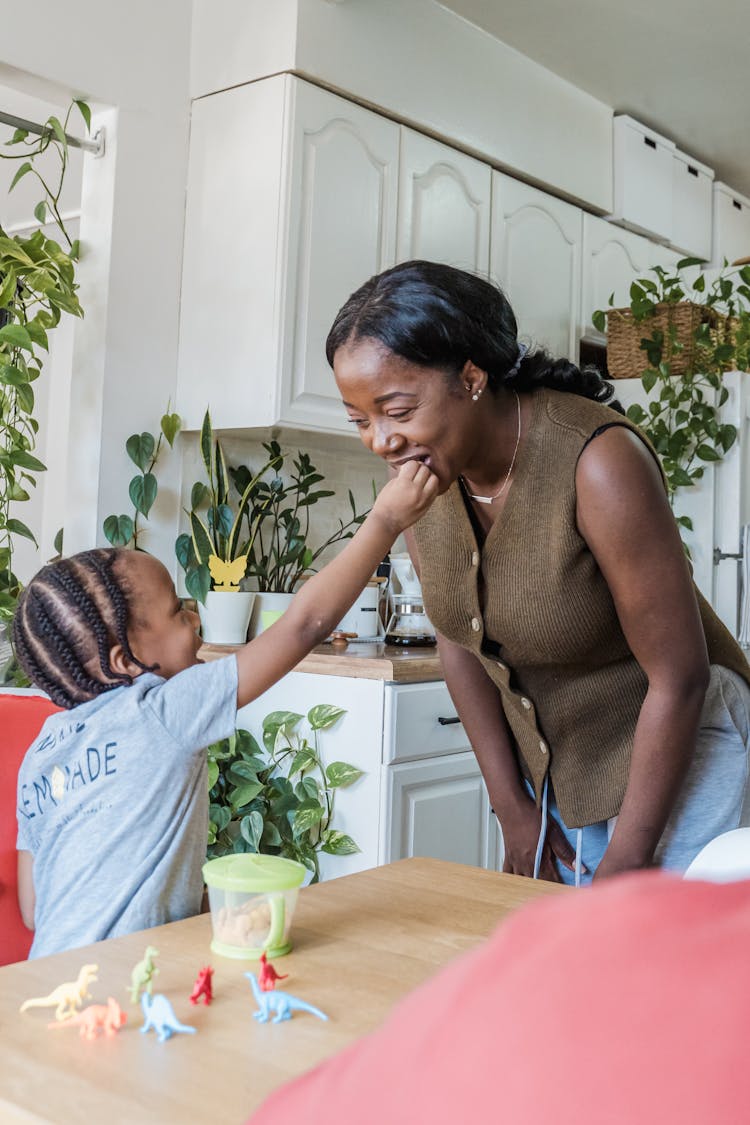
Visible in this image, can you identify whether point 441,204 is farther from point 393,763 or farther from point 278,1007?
point 278,1007

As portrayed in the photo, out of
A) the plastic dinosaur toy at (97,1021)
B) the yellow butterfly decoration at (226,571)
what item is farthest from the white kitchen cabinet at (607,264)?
the plastic dinosaur toy at (97,1021)

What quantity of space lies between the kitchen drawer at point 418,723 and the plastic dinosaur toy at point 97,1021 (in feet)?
5.05

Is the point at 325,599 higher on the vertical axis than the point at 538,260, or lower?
lower

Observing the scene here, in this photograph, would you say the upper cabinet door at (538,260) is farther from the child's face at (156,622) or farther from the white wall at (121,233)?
the child's face at (156,622)

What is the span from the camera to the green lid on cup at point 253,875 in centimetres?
83

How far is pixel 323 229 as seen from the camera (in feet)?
8.67

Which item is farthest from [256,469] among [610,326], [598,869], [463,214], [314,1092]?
[314,1092]

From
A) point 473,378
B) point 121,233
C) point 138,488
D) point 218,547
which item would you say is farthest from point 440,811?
point 121,233

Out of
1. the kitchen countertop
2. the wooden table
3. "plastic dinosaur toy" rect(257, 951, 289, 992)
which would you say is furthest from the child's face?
the kitchen countertop

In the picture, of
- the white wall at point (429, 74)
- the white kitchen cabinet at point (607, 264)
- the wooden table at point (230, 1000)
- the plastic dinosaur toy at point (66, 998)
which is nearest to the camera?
the wooden table at point (230, 1000)

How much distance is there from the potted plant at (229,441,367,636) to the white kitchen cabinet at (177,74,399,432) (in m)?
0.23

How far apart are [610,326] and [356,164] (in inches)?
45.0

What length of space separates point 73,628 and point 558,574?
0.49 meters

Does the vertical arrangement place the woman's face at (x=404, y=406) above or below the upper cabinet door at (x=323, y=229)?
below
